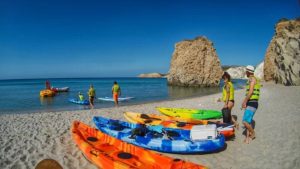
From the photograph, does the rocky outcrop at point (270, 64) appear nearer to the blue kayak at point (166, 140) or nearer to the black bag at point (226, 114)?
the black bag at point (226, 114)

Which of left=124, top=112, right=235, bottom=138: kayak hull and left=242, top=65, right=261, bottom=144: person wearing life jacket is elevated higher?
left=242, top=65, right=261, bottom=144: person wearing life jacket

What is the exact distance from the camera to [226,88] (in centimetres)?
877

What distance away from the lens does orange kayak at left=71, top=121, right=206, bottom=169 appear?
5.29m

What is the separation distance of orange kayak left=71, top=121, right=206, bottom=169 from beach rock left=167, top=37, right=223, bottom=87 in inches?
A: 1939

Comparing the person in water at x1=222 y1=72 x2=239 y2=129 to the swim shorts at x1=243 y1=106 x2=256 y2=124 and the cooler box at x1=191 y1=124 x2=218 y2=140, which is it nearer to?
the swim shorts at x1=243 y1=106 x2=256 y2=124

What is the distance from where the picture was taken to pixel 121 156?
607 centimetres

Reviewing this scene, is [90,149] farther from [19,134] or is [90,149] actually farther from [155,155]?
[19,134]

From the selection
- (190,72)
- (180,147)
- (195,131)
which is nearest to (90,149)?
(180,147)

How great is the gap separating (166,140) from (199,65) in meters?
49.8

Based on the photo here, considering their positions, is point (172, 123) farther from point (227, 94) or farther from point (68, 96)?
point (68, 96)

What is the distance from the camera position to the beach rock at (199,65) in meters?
55.0

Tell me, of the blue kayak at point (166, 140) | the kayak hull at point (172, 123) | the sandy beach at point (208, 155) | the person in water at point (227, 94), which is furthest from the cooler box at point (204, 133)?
the person in water at point (227, 94)

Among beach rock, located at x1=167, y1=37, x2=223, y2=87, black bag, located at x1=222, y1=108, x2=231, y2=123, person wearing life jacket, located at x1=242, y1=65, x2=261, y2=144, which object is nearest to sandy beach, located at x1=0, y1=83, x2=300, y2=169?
black bag, located at x1=222, y1=108, x2=231, y2=123

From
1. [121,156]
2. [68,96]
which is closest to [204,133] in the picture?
[121,156]
